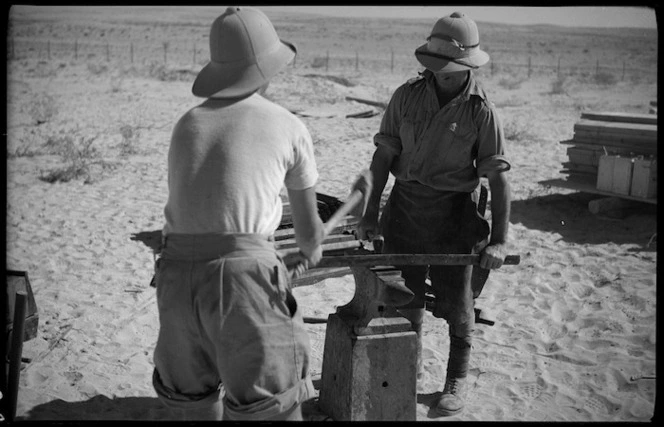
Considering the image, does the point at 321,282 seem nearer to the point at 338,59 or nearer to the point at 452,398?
the point at 452,398

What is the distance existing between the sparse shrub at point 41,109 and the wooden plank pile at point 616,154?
31.6ft

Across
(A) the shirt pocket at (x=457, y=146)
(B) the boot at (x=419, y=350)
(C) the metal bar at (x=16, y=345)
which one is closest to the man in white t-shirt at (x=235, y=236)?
(C) the metal bar at (x=16, y=345)

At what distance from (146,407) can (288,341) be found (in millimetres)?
1897

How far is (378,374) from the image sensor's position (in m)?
3.61

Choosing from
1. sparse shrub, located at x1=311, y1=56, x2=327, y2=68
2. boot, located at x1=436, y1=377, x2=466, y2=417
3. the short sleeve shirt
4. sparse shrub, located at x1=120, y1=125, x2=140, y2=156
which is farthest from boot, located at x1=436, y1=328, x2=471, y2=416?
sparse shrub, located at x1=311, y1=56, x2=327, y2=68

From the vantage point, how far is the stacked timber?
334 inches

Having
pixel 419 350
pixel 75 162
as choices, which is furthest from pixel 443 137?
pixel 75 162

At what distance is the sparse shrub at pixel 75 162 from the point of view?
31.0 ft

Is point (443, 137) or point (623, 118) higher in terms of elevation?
point (443, 137)

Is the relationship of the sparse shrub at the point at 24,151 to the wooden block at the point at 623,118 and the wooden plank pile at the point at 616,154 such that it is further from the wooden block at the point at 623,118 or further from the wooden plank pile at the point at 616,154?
the wooden block at the point at 623,118

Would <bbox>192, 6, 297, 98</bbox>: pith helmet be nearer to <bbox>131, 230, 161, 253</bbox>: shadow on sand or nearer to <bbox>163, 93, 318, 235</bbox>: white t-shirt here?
<bbox>163, 93, 318, 235</bbox>: white t-shirt

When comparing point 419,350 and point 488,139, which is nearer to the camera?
point 488,139

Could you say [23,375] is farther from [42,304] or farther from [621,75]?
[621,75]

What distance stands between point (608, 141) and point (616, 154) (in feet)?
0.69
